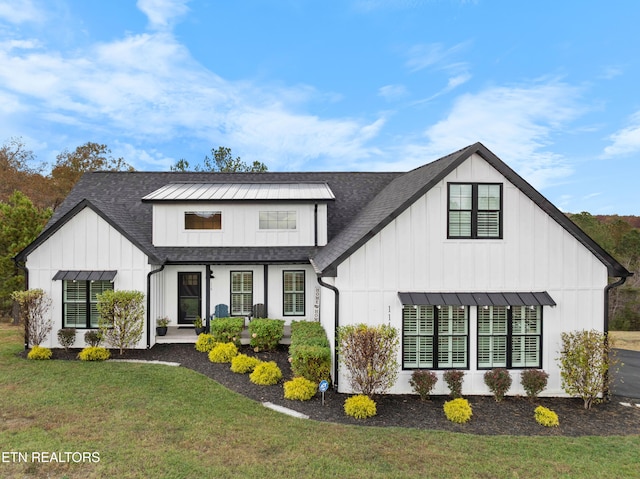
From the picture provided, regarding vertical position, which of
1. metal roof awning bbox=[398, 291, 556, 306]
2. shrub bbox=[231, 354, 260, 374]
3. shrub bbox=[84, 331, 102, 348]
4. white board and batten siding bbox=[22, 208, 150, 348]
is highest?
white board and batten siding bbox=[22, 208, 150, 348]

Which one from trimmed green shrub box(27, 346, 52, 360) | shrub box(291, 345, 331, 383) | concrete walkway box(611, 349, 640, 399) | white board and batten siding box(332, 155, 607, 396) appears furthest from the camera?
trimmed green shrub box(27, 346, 52, 360)

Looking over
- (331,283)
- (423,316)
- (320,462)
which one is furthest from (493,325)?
(320,462)

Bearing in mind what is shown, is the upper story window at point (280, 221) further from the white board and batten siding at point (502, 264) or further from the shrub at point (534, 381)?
the shrub at point (534, 381)

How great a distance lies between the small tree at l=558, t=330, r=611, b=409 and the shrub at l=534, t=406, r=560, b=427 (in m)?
1.52

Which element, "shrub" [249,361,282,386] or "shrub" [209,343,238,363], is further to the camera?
"shrub" [209,343,238,363]

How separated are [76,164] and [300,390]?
107ft

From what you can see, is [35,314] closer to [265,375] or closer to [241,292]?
[241,292]

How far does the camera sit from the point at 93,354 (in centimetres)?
1175

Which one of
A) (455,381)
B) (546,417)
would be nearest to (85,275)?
(455,381)

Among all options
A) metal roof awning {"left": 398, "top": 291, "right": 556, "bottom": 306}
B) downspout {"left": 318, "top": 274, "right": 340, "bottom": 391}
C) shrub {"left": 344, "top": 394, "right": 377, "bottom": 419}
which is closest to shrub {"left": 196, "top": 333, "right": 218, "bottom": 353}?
downspout {"left": 318, "top": 274, "right": 340, "bottom": 391}

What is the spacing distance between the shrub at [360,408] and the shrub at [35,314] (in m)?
11.6

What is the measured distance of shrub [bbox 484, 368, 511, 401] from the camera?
29.9 feet

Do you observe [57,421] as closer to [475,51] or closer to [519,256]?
[519,256]

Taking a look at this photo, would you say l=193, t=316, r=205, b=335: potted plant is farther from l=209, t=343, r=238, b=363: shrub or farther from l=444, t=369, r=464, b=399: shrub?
l=444, t=369, r=464, b=399: shrub
